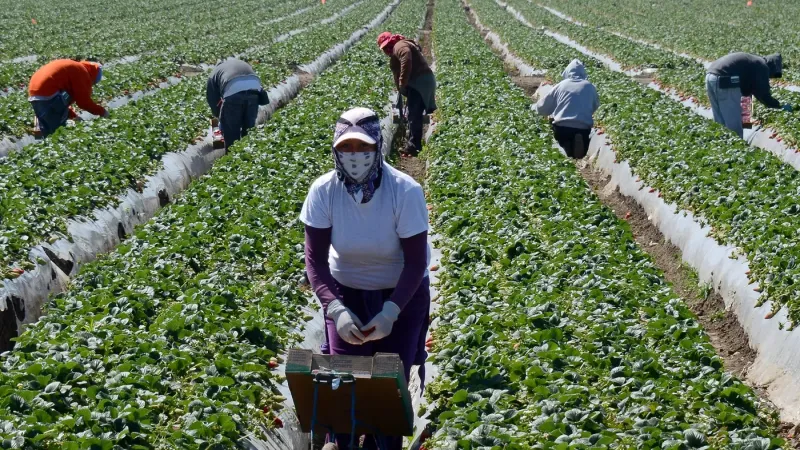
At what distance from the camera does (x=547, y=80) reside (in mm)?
22812

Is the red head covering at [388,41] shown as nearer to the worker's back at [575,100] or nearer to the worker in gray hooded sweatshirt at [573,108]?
the worker in gray hooded sweatshirt at [573,108]

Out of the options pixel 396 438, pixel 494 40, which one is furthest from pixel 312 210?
pixel 494 40

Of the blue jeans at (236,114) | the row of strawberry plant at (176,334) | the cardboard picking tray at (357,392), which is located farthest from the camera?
the blue jeans at (236,114)


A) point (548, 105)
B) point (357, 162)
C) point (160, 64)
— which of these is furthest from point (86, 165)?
point (160, 64)

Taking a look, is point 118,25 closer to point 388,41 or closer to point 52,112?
point 52,112

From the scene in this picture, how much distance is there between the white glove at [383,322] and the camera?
4754 mm

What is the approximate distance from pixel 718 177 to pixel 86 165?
301 inches

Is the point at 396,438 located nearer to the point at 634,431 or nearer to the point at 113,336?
the point at 634,431

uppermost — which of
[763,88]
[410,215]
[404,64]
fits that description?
[410,215]

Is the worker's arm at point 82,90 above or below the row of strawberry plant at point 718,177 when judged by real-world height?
above

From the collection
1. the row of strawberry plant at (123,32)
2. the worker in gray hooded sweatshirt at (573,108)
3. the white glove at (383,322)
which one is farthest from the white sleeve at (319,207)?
the row of strawberry plant at (123,32)

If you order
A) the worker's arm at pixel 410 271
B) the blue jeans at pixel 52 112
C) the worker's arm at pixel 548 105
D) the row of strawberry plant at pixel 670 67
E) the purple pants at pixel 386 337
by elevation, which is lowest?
the row of strawberry plant at pixel 670 67

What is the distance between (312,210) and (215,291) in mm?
2508

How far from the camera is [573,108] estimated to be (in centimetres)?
1240
